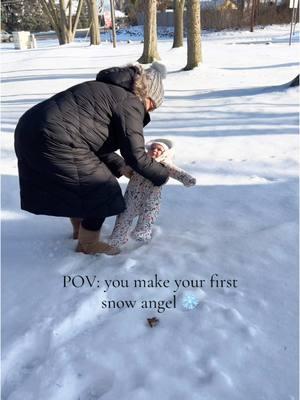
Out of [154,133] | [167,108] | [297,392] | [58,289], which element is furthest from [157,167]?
[167,108]

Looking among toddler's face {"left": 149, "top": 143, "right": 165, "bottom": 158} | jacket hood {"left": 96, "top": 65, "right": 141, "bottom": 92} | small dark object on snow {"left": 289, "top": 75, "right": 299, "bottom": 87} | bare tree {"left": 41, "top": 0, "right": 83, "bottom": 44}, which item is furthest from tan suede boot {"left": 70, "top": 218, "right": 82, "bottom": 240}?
bare tree {"left": 41, "top": 0, "right": 83, "bottom": 44}

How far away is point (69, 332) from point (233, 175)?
225 centimetres

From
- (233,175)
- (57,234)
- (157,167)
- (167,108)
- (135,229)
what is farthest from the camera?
(167,108)

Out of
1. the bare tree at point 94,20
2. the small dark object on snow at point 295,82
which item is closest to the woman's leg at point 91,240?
the small dark object on snow at point 295,82

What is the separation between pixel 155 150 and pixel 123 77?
1.59 ft

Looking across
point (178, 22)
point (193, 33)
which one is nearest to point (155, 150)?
point (193, 33)

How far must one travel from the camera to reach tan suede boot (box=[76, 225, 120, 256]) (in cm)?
253

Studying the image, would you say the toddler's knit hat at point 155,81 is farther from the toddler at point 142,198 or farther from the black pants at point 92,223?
the black pants at point 92,223

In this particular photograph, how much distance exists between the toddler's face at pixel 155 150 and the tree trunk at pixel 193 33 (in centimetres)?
757

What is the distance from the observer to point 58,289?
2305 mm

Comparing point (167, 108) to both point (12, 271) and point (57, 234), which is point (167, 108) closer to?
point (57, 234)

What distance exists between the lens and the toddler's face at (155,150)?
8.32ft

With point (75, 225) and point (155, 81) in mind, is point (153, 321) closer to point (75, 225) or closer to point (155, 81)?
point (75, 225)

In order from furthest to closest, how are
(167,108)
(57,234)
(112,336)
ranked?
(167,108), (57,234), (112,336)
